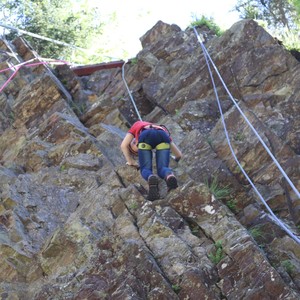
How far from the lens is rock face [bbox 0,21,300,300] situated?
28.0ft

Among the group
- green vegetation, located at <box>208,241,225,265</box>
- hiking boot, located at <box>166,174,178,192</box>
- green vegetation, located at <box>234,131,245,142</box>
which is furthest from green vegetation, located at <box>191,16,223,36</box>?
green vegetation, located at <box>208,241,225,265</box>

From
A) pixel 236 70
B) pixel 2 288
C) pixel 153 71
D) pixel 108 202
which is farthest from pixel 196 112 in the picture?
pixel 2 288

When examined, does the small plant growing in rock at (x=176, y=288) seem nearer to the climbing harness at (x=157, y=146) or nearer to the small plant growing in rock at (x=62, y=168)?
the climbing harness at (x=157, y=146)

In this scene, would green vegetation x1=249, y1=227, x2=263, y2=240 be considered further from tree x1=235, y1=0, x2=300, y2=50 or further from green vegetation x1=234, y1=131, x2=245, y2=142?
tree x1=235, y1=0, x2=300, y2=50

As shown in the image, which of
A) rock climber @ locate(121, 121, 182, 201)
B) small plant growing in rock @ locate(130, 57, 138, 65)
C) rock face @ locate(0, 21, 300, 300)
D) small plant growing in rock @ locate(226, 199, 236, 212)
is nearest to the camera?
rock face @ locate(0, 21, 300, 300)

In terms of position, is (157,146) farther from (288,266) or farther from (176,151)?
(288,266)

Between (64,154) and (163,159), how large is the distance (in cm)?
314

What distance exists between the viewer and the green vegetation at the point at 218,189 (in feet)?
34.4

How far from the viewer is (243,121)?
12.3 metres

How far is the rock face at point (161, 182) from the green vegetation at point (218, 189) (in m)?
0.02

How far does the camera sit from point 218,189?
10742mm

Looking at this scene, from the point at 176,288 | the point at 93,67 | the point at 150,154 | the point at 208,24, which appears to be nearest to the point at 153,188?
the point at 150,154

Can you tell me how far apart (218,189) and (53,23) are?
13.6 meters

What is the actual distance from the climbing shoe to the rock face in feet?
0.42
